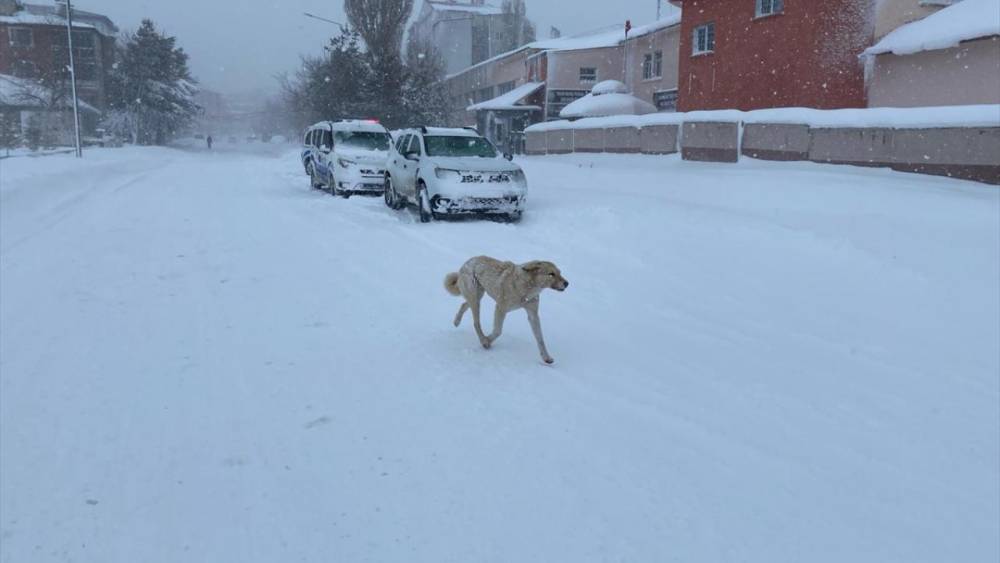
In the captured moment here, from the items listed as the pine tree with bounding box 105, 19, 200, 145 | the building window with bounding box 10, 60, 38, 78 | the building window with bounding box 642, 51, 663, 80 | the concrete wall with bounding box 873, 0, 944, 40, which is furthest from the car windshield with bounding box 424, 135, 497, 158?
the building window with bounding box 10, 60, 38, 78

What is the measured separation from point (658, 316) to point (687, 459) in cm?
315

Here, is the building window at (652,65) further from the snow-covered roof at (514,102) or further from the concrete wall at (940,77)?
the concrete wall at (940,77)

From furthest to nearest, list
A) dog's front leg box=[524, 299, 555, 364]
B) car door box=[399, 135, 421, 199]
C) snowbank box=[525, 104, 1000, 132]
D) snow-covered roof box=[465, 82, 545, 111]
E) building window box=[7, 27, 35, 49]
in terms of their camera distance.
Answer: building window box=[7, 27, 35, 49]
snow-covered roof box=[465, 82, 545, 111]
car door box=[399, 135, 421, 199]
snowbank box=[525, 104, 1000, 132]
dog's front leg box=[524, 299, 555, 364]

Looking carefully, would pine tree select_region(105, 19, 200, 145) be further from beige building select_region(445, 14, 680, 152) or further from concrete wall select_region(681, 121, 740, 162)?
concrete wall select_region(681, 121, 740, 162)

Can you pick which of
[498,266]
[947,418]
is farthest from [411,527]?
[947,418]

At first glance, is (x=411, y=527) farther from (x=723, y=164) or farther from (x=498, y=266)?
(x=723, y=164)

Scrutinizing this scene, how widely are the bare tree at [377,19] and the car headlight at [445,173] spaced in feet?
119

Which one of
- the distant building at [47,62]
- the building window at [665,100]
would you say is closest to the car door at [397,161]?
the building window at [665,100]

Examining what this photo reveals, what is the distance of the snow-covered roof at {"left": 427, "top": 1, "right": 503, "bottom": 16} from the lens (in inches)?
2625

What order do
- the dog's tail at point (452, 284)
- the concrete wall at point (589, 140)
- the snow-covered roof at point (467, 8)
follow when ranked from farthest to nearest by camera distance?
the snow-covered roof at point (467, 8)
the concrete wall at point (589, 140)
the dog's tail at point (452, 284)

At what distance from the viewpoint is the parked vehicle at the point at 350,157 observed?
17688 mm

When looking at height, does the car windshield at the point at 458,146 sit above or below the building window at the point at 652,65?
below

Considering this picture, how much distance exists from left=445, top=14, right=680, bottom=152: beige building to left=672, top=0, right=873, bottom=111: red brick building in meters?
6.44

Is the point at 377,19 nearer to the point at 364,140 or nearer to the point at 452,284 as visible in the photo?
the point at 364,140
